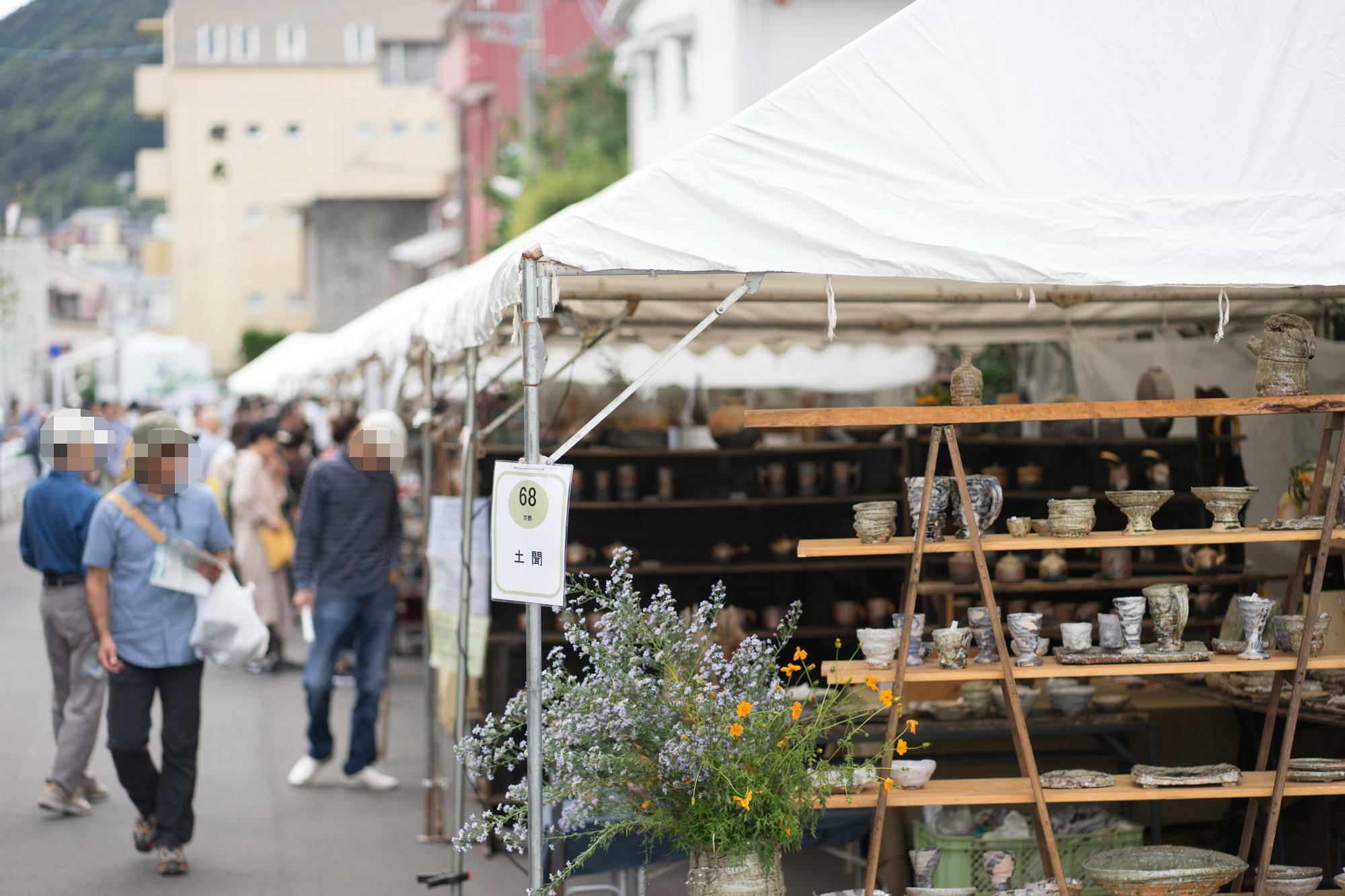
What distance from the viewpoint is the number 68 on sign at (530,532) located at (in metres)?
4.89

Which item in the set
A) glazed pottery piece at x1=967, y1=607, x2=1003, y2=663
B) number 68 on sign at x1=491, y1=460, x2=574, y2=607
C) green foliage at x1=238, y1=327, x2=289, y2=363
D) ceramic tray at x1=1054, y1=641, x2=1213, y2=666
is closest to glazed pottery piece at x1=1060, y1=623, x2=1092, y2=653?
ceramic tray at x1=1054, y1=641, x2=1213, y2=666

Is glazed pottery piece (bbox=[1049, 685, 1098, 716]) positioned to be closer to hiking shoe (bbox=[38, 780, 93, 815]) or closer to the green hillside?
hiking shoe (bbox=[38, 780, 93, 815])

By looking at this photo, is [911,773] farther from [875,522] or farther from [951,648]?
[875,522]

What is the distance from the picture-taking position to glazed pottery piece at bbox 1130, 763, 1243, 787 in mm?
5359

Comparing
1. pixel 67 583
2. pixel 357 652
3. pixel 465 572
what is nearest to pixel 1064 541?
pixel 465 572

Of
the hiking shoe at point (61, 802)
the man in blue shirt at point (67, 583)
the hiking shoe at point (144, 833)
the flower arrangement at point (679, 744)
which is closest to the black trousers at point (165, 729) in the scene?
the hiking shoe at point (144, 833)

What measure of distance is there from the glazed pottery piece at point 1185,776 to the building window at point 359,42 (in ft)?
193

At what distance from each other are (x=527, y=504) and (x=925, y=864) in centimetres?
223

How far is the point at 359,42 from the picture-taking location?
201 ft

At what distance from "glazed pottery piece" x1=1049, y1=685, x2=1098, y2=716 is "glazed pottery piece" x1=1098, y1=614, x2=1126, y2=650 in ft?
4.54

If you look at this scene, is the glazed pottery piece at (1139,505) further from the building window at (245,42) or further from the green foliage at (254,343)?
the building window at (245,42)

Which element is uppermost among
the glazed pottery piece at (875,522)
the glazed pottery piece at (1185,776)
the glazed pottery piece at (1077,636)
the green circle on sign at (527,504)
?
the green circle on sign at (527,504)

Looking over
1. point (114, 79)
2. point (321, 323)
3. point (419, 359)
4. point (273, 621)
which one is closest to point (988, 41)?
point (419, 359)

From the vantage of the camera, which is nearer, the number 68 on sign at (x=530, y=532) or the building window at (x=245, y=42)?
the number 68 on sign at (x=530, y=532)
